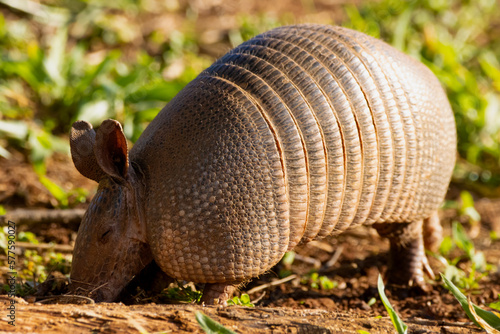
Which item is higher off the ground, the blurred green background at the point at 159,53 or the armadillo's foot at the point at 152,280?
the blurred green background at the point at 159,53

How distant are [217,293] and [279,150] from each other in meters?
0.94

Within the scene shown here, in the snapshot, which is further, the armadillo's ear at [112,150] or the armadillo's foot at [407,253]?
the armadillo's foot at [407,253]

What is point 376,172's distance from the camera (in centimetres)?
337

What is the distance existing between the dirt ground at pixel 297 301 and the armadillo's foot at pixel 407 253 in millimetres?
101

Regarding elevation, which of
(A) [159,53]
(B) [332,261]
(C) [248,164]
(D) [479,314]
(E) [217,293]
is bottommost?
(D) [479,314]

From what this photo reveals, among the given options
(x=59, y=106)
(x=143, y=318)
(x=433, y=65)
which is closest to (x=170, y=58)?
(x=59, y=106)

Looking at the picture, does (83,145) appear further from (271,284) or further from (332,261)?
(332,261)

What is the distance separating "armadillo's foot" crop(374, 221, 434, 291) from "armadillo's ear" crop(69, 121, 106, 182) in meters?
2.11

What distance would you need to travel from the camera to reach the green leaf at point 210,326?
2486 millimetres

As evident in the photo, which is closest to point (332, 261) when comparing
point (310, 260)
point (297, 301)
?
point (310, 260)

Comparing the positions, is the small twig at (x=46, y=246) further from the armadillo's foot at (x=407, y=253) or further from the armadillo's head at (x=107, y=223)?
the armadillo's foot at (x=407, y=253)

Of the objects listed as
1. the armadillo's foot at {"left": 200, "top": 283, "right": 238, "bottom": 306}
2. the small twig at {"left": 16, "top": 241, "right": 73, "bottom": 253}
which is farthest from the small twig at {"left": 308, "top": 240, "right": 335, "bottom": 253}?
the small twig at {"left": 16, "top": 241, "right": 73, "bottom": 253}

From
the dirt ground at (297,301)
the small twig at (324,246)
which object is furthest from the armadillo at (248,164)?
the small twig at (324,246)

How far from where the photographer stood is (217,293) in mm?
3141
